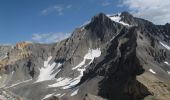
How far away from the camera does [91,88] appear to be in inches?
7820

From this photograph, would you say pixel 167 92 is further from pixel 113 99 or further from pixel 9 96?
pixel 9 96

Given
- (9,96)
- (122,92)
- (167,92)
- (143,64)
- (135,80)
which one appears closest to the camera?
(9,96)

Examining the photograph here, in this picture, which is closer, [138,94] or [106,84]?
[138,94]

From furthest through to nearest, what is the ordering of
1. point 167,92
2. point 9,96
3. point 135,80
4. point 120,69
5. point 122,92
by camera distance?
1. point 120,69
2. point 122,92
3. point 135,80
4. point 167,92
5. point 9,96

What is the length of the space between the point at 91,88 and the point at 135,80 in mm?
51882

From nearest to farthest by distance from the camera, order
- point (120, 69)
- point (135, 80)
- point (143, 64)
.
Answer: point (135, 80)
point (143, 64)
point (120, 69)

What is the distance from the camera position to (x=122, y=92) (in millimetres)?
161375

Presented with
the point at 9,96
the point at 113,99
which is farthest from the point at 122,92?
the point at 9,96

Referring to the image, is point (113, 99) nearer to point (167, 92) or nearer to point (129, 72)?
point (129, 72)

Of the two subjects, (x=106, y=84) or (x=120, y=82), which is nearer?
(x=120, y=82)

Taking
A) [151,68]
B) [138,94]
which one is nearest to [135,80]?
[138,94]

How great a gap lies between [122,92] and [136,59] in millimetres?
24543

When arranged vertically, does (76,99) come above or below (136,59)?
below

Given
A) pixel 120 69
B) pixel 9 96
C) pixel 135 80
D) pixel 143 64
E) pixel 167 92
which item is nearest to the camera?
pixel 9 96
